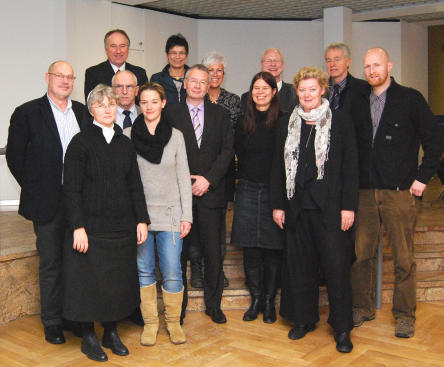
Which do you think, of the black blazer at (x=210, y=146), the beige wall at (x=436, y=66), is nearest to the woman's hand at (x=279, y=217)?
the black blazer at (x=210, y=146)

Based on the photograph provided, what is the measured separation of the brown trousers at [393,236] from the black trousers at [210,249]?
90cm

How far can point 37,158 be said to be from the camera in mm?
3268

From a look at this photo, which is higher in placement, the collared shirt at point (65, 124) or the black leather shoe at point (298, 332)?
the collared shirt at point (65, 124)

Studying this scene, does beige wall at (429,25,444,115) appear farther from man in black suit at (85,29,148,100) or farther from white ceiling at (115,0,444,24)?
man in black suit at (85,29,148,100)

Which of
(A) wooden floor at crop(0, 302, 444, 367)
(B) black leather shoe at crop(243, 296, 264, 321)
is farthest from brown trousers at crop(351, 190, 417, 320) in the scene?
(B) black leather shoe at crop(243, 296, 264, 321)

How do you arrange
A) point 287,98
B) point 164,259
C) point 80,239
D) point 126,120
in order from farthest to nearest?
1. point 287,98
2. point 126,120
3. point 164,259
4. point 80,239

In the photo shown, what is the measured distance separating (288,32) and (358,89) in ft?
20.3

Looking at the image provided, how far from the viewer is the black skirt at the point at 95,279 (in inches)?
120

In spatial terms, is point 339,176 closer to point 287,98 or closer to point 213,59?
point 287,98

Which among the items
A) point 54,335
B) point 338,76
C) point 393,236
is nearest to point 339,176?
point 393,236

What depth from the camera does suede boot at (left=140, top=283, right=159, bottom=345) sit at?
3338mm

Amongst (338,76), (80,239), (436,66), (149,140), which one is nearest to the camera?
(80,239)

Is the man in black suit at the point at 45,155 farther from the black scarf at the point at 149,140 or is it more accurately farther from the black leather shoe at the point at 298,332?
the black leather shoe at the point at 298,332

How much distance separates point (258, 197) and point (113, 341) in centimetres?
126
